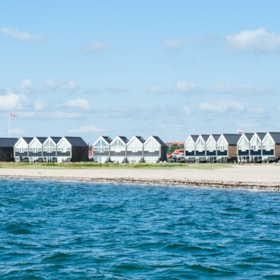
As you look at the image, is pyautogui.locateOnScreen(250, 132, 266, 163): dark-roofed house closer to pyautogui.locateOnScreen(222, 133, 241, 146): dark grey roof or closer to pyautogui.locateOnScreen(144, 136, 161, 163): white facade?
pyautogui.locateOnScreen(222, 133, 241, 146): dark grey roof

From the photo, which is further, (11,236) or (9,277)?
(11,236)

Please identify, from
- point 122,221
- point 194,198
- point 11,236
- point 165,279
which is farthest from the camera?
point 194,198

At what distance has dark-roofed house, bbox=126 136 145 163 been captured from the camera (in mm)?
139625

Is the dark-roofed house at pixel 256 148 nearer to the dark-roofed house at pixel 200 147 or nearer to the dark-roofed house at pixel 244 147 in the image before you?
the dark-roofed house at pixel 244 147

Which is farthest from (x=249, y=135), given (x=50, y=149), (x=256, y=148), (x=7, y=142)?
(x=7, y=142)

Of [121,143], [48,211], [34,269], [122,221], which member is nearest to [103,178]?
[48,211]

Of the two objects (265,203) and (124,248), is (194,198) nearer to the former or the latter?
(265,203)

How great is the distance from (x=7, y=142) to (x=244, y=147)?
205ft

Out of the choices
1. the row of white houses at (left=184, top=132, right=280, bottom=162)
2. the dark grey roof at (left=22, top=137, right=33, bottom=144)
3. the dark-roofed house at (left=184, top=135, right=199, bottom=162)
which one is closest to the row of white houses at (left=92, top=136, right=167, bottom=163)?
the dark-roofed house at (left=184, top=135, right=199, bottom=162)

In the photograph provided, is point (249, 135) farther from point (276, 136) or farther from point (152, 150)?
point (152, 150)

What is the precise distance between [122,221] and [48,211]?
28.3 ft

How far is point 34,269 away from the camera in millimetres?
21672

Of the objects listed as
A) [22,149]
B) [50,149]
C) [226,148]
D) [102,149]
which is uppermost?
[22,149]

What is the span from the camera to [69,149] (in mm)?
144500
